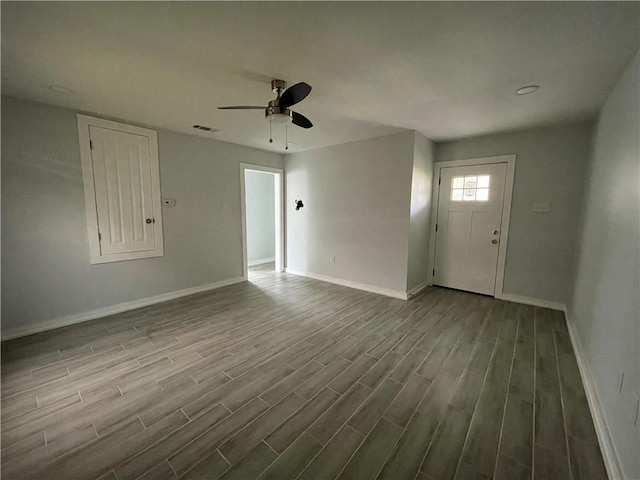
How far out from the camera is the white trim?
3.03 meters

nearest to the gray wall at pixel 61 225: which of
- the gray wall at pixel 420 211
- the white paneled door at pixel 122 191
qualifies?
the white paneled door at pixel 122 191

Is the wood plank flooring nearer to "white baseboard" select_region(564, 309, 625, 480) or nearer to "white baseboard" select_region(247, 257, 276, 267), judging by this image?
"white baseboard" select_region(564, 309, 625, 480)

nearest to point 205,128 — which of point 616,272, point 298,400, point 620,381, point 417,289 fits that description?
point 298,400

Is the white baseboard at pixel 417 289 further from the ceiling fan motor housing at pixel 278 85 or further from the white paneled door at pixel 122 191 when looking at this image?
the white paneled door at pixel 122 191

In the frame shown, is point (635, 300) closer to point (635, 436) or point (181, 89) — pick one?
point (635, 436)

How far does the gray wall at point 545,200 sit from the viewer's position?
3316 mm

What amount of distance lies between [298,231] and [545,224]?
158 inches

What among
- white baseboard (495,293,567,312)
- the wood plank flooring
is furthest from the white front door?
the wood plank flooring

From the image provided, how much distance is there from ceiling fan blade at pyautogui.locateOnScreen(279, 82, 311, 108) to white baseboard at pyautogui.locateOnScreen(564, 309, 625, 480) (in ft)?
9.42

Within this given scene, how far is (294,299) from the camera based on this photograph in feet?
12.9

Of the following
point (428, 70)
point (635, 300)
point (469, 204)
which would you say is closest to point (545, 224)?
point (469, 204)

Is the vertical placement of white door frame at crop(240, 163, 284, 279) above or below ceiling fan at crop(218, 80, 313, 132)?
below

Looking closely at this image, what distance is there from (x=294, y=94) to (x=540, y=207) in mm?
3690

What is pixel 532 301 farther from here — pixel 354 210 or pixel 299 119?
pixel 299 119
